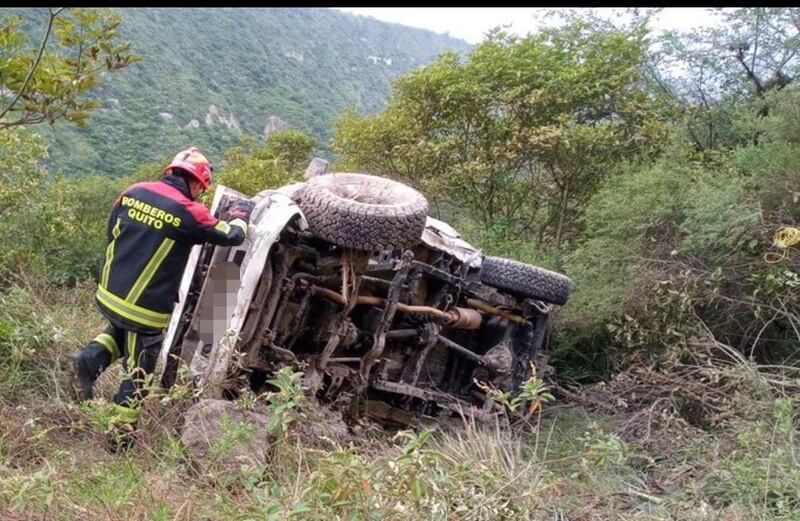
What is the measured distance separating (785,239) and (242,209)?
11.3 feet

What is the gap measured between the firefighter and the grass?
329 millimetres

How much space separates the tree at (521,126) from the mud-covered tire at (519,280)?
4.23 meters

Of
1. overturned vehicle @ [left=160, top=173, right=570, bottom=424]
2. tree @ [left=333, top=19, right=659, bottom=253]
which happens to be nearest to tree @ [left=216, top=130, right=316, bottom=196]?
tree @ [left=333, top=19, right=659, bottom=253]

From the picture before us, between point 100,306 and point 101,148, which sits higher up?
point 100,306

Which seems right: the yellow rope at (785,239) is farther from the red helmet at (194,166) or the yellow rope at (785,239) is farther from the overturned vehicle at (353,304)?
the red helmet at (194,166)

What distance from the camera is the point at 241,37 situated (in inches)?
1587

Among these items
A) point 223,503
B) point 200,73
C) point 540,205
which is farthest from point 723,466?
point 200,73

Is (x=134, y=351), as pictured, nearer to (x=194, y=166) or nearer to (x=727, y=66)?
(x=194, y=166)

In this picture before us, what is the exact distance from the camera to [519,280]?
5.23 metres

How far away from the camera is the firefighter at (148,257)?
3.82 metres

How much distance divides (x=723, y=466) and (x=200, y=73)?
3488 cm

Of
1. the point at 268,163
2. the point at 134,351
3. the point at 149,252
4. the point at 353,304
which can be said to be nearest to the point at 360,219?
the point at 353,304

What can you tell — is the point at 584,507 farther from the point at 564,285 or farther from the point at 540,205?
the point at 540,205

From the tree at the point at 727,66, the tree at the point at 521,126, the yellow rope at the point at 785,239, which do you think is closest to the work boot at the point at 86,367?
the yellow rope at the point at 785,239
